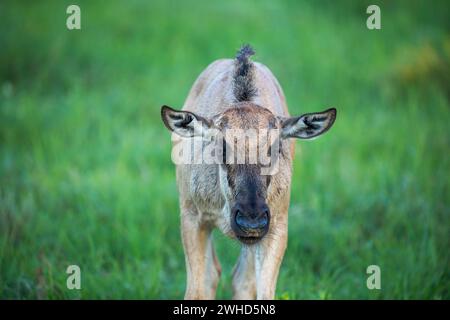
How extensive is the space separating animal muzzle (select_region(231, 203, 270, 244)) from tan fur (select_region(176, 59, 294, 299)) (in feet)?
1.89

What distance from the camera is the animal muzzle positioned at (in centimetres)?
533

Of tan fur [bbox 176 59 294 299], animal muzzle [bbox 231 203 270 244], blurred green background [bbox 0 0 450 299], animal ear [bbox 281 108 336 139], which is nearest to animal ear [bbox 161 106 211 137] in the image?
tan fur [bbox 176 59 294 299]

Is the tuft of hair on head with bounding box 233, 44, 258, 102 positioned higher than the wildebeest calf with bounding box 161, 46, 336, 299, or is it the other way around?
the tuft of hair on head with bounding box 233, 44, 258, 102

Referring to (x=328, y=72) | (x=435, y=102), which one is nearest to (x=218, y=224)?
(x=435, y=102)

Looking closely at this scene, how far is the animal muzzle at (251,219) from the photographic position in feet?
17.5

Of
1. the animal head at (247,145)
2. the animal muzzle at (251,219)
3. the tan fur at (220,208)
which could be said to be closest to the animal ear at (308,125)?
the animal head at (247,145)

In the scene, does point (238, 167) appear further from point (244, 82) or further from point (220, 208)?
point (244, 82)

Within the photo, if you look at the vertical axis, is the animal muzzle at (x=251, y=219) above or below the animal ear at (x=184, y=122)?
below

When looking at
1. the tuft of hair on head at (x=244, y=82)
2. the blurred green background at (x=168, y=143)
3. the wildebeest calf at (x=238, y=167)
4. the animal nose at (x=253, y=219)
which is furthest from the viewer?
the blurred green background at (x=168, y=143)

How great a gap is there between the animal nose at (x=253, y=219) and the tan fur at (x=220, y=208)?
610 mm

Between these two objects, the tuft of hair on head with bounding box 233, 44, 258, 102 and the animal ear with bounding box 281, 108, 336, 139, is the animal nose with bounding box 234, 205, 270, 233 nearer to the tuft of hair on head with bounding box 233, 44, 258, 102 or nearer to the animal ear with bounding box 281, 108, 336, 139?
the animal ear with bounding box 281, 108, 336, 139

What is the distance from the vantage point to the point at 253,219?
210 inches

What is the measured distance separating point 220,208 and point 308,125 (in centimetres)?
105

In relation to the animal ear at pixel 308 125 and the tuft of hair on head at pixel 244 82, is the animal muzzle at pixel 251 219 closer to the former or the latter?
the animal ear at pixel 308 125
